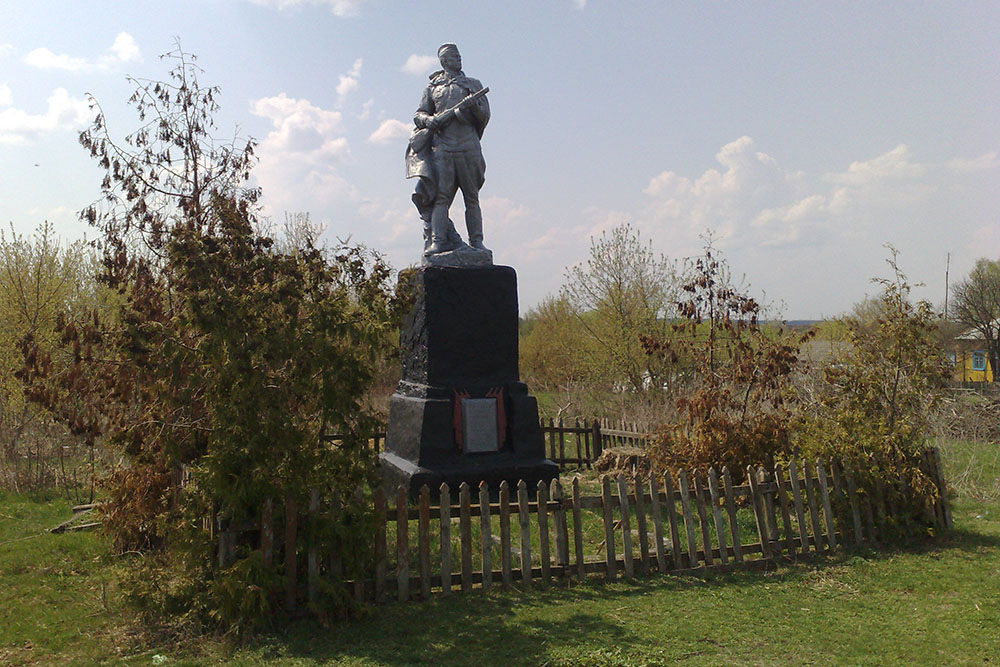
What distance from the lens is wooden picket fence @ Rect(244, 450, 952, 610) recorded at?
5266mm

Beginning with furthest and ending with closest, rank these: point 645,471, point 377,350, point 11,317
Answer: point 11,317 < point 645,471 < point 377,350

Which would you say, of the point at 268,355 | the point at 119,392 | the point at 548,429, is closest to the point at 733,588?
the point at 268,355

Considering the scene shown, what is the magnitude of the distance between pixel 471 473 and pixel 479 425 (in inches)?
23.6

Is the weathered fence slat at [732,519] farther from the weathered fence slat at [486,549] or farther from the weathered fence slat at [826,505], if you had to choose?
the weathered fence slat at [486,549]

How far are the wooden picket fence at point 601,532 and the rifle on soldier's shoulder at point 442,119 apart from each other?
5.07 m

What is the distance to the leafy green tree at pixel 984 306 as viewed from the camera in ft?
118

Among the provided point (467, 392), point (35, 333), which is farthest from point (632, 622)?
point (35, 333)

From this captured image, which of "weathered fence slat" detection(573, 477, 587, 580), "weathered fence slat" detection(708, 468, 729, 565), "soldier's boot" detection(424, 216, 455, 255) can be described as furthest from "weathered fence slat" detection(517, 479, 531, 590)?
"soldier's boot" detection(424, 216, 455, 255)

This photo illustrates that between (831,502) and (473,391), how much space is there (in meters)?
4.14

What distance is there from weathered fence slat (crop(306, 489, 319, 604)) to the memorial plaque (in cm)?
380

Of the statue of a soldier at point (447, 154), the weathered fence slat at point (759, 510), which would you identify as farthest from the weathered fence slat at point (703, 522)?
the statue of a soldier at point (447, 154)

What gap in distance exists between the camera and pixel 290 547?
4.88 metres

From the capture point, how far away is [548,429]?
12.9m

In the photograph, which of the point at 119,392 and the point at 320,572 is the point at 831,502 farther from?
the point at 119,392
